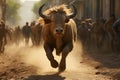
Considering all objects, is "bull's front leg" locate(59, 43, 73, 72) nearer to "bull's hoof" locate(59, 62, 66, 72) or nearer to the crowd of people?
"bull's hoof" locate(59, 62, 66, 72)

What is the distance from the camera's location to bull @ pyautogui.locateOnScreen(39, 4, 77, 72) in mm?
11047

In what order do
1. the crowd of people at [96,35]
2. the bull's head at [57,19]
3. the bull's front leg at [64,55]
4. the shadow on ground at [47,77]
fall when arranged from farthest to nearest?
the crowd of people at [96,35] < the bull's front leg at [64,55] < the bull's head at [57,19] < the shadow on ground at [47,77]

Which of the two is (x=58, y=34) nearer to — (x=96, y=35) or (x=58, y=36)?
(x=58, y=36)

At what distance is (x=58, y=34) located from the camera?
10953 millimetres

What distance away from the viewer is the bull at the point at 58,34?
36.2 feet

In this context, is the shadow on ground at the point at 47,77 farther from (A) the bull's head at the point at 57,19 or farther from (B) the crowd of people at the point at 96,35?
(B) the crowd of people at the point at 96,35

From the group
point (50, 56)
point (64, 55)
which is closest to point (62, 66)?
point (64, 55)

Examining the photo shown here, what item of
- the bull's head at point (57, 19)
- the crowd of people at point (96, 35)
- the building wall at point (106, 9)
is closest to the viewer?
the bull's head at point (57, 19)

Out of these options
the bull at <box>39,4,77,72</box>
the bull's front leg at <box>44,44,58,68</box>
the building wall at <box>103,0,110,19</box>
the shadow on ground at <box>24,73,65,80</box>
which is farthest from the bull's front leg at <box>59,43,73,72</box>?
the building wall at <box>103,0,110,19</box>

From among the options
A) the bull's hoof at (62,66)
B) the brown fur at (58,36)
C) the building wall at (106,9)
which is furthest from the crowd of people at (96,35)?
the bull's hoof at (62,66)

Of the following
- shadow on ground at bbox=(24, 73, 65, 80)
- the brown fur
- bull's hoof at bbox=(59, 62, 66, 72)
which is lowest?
shadow on ground at bbox=(24, 73, 65, 80)

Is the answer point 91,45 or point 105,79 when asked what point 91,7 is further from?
point 105,79

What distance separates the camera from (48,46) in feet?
38.1

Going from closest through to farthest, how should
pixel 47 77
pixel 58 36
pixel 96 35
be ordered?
1. pixel 47 77
2. pixel 58 36
3. pixel 96 35
